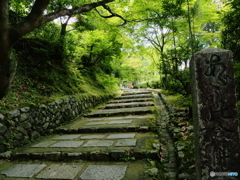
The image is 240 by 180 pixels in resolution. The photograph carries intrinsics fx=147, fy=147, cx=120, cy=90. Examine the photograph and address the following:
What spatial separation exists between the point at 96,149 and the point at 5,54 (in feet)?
9.30

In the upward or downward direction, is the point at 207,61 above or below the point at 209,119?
above

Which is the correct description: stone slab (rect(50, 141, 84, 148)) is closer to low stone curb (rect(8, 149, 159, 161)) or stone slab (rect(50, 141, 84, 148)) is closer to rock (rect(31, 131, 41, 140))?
low stone curb (rect(8, 149, 159, 161))

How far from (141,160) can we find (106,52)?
575cm

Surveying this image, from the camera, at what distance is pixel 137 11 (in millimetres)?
7023

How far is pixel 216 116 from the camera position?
70.5 inches

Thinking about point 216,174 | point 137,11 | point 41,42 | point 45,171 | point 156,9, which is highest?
point 156,9

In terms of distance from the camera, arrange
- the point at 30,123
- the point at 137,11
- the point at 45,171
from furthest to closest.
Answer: the point at 137,11 → the point at 30,123 → the point at 45,171

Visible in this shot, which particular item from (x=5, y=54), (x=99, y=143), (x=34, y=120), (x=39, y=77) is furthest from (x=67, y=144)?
(x=39, y=77)

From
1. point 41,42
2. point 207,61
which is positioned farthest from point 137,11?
point 207,61

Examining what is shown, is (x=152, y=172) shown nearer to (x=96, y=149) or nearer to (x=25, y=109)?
(x=96, y=149)

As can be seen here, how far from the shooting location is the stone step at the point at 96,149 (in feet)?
10.5

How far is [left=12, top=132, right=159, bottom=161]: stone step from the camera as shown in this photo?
10.5 feet

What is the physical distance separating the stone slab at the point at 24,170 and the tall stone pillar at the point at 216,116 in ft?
9.88

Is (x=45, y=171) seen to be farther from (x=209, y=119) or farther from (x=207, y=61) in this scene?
(x=207, y=61)
